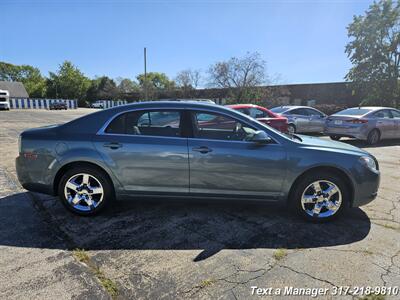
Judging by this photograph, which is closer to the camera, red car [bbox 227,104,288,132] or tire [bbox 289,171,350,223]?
tire [bbox 289,171,350,223]

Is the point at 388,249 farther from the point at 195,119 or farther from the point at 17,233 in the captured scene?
the point at 17,233

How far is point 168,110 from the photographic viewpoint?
373 centimetres

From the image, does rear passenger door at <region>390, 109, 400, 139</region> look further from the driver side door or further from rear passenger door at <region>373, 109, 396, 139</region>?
the driver side door

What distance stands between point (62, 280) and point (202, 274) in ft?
4.24

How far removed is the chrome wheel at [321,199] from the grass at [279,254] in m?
0.86

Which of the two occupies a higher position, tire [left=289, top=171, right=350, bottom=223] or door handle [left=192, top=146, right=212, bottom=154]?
door handle [left=192, top=146, right=212, bottom=154]

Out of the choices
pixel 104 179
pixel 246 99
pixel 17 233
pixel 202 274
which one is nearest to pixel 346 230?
pixel 202 274

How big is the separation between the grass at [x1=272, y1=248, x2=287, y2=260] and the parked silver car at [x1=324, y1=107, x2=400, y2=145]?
838 cm

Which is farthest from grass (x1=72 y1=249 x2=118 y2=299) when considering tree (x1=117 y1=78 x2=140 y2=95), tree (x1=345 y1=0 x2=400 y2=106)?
tree (x1=117 y1=78 x2=140 y2=95)

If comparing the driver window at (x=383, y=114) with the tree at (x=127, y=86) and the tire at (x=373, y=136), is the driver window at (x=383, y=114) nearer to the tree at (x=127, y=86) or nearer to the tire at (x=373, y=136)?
the tire at (x=373, y=136)

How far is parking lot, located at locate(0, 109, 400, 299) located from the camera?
2.40 meters

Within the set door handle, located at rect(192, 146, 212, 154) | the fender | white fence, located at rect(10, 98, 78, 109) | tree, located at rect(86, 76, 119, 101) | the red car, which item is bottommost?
the fender

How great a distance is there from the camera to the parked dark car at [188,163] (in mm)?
3492

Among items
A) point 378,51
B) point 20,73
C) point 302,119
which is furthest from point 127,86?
point 302,119
